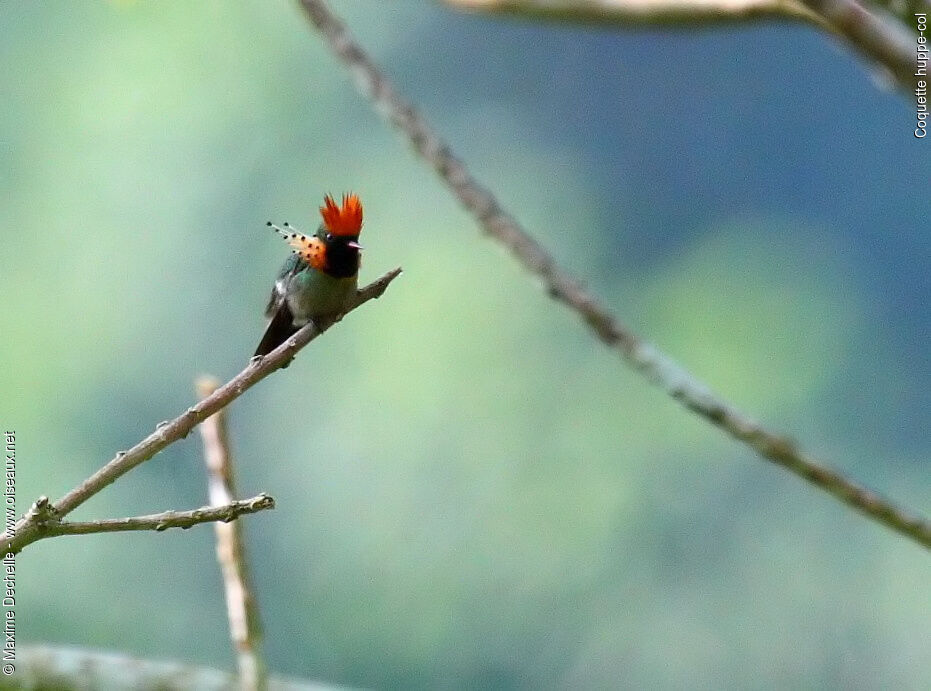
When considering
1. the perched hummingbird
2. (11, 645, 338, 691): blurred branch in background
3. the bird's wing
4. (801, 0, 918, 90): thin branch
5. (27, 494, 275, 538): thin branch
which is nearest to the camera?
(27, 494, 275, 538): thin branch

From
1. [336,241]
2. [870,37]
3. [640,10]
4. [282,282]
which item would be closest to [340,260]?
[336,241]

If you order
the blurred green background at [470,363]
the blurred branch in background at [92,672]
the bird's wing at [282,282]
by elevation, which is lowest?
the blurred branch in background at [92,672]

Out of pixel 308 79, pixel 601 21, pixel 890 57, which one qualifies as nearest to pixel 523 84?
pixel 308 79

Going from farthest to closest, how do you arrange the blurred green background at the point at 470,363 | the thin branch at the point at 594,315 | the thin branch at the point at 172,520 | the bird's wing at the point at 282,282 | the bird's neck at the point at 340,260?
the blurred green background at the point at 470,363 < the bird's wing at the point at 282,282 < the bird's neck at the point at 340,260 < the thin branch at the point at 594,315 < the thin branch at the point at 172,520

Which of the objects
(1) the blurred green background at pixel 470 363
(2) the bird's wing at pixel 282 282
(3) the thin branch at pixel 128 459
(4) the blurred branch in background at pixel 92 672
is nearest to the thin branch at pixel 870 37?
(3) the thin branch at pixel 128 459

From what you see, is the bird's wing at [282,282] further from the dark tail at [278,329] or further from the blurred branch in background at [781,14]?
the blurred branch in background at [781,14]

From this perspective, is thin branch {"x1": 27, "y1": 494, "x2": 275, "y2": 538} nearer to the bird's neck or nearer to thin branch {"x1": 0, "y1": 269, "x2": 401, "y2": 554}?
thin branch {"x1": 0, "y1": 269, "x2": 401, "y2": 554}

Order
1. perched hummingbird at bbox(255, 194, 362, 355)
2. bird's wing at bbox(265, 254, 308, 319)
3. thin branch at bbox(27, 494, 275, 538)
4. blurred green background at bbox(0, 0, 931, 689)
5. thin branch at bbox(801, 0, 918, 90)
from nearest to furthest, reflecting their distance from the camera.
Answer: thin branch at bbox(27, 494, 275, 538)
thin branch at bbox(801, 0, 918, 90)
perched hummingbird at bbox(255, 194, 362, 355)
bird's wing at bbox(265, 254, 308, 319)
blurred green background at bbox(0, 0, 931, 689)

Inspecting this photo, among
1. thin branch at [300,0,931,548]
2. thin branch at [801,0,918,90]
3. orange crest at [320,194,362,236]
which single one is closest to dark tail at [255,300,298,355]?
orange crest at [320,194,362,236]

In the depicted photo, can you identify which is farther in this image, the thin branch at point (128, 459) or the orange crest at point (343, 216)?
the orange crest at point (343, 216)
